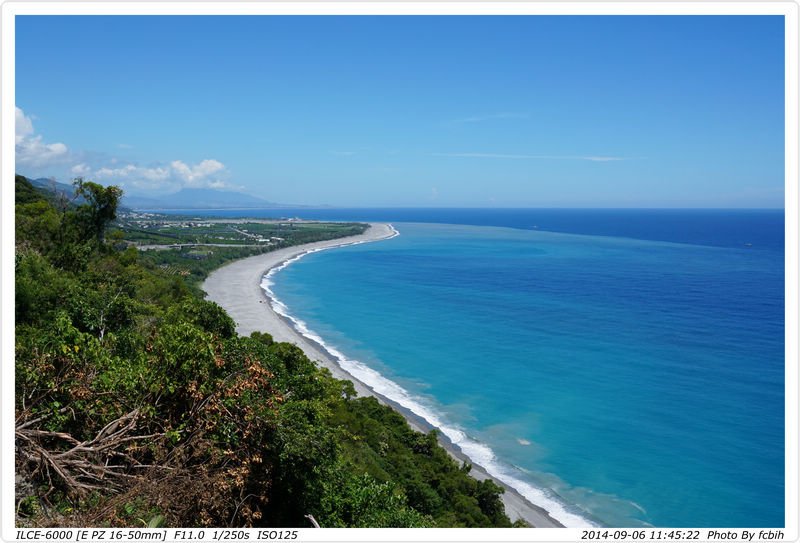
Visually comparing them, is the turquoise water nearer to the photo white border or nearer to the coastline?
the coastline

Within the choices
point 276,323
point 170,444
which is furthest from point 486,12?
point 276,323

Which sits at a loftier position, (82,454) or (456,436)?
(82,454)

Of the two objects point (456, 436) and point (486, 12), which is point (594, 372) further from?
point (486, 12)

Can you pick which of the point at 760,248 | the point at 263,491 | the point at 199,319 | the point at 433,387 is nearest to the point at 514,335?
the point at 433,387

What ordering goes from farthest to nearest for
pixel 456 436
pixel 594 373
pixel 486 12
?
1. pixel 594 373
2. pixel 456 436
3. pixel 486 12

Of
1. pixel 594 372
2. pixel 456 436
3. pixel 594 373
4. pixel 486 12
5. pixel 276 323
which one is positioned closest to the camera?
pixel 486 12

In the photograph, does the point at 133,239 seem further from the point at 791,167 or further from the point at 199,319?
the point at 791,167

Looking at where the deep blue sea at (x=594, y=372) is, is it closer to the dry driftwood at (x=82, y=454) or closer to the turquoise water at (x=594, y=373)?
the turquoise water at (x=594, y=373)

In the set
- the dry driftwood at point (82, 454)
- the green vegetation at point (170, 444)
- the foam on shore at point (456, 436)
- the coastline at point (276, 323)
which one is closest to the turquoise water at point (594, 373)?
the foam on shore at point (456, 436)

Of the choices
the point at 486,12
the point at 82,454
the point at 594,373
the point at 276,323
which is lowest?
the point at 594,373
